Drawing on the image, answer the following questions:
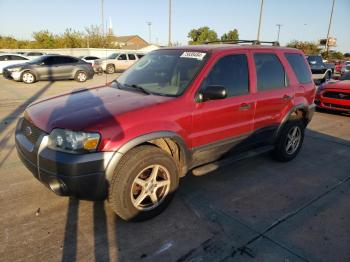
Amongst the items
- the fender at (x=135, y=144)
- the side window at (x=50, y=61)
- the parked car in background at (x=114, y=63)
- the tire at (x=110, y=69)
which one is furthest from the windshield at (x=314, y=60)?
the fender at (x=135, y=144)

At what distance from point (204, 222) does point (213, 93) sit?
4.57ft

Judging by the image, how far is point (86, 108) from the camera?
3.16 m

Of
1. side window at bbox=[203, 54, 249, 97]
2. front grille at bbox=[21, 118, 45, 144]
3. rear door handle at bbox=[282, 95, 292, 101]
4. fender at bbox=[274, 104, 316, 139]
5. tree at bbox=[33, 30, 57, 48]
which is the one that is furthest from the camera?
tree at bbox=[33, 30, 57, 48]

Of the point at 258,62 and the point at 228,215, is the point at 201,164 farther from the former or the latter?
the point at 258,62

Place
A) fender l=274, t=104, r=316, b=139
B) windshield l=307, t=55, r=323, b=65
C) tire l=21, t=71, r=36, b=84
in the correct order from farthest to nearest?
windshield l=307, t=55, r=323, b=65 → tire l=21, t=71, r=36, b=84 → fender l=274, t=104, r=316, b=139

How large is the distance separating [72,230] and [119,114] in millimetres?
1252

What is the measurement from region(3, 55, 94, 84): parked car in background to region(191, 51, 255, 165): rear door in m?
13.7

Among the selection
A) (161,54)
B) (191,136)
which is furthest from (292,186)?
(161,54)

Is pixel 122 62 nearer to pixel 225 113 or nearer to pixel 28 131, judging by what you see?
pixel 225 113

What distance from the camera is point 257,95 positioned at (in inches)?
164

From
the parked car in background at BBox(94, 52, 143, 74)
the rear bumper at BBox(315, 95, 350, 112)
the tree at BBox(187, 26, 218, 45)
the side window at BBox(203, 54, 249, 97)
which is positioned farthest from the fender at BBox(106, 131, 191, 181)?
the tree at BBox(187, 26, 218, 45)

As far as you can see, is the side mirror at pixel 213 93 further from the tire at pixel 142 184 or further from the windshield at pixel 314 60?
the windshield at pixel 314 60

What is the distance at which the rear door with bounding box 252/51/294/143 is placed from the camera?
4242mm

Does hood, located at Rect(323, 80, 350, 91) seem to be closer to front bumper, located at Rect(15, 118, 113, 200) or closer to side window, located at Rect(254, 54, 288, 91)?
side window, located at Rect(254, 54, 288, 91)
